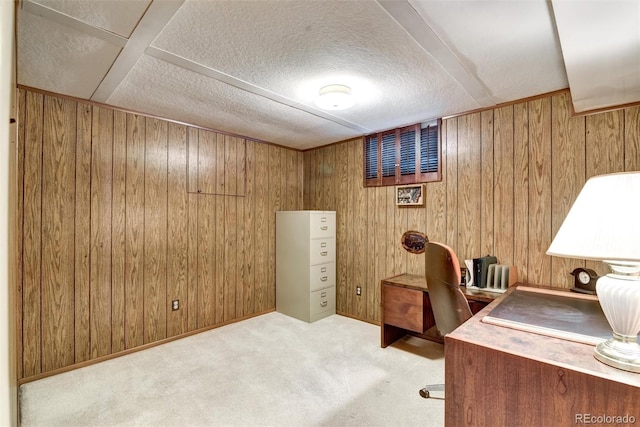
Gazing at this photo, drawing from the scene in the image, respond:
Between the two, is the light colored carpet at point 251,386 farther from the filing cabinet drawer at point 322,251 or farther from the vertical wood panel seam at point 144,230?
the filing cabinet drawer at point 322,251

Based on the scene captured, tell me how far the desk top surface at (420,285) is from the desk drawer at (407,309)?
0.12ft

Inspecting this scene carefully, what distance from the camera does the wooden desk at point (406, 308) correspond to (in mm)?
2609

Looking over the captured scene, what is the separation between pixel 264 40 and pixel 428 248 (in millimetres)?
1610

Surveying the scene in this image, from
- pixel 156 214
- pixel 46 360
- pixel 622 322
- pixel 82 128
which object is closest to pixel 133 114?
pixel 82 128

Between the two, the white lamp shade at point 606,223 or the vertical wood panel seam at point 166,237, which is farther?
the vertical wood panel seam at point 166,237

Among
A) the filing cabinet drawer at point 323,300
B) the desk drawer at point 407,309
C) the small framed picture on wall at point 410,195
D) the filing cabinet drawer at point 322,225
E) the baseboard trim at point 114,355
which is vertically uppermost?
the small framed picture on wall at point 410,195

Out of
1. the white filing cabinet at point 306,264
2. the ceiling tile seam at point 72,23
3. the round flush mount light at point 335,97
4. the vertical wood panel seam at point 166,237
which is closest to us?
the ceiling tile seam at point 72,23

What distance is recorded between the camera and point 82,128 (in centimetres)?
249

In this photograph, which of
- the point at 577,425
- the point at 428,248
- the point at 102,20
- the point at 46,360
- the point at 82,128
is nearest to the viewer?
the point at 577,425

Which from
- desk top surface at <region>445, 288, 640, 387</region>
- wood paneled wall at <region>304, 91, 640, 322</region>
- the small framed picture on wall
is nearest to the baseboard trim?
wood paneled wall at <region>304, 91, 640, 322</region>

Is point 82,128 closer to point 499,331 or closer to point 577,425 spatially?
point 499,331

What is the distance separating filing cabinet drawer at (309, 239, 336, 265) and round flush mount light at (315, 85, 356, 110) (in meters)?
1.73

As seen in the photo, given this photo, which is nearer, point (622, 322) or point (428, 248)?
point (622, 322)

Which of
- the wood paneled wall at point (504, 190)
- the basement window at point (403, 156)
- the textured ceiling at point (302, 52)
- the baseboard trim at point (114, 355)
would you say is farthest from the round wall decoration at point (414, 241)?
the baseboard trim at point (114, 355)
